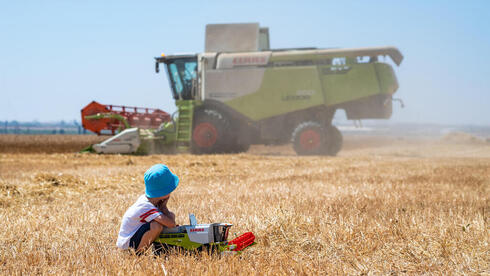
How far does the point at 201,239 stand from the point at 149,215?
15.6 inches

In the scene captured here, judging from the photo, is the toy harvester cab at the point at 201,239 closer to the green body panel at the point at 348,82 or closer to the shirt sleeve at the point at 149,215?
the shirt sleeve at the point at 149,215

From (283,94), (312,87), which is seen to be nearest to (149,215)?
(283,94)

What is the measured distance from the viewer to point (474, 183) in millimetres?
7129

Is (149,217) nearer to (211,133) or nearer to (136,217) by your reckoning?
(136,217)

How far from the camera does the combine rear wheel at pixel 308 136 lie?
15570 millimetres

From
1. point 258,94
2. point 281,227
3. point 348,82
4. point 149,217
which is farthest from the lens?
point 258,94

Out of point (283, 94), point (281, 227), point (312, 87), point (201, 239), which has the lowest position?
point (281, 227)

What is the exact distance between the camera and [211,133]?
51.9 ft

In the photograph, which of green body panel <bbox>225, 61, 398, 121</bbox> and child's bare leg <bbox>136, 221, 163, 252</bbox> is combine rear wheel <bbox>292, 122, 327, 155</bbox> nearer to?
green body panel <bbox>225, 61, 398, 121</bbox>

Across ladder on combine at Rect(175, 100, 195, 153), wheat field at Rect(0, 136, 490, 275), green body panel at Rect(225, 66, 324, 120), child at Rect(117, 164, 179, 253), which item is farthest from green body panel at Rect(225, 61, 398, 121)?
child at Rect(117, 164, 179, 253)

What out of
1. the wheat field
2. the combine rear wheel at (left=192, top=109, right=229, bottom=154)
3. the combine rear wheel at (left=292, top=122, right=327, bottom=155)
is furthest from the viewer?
the combine rear wheel at (left=192, top=109, right=229, bottom=154)

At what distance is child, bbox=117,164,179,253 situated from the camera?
9.67 feet

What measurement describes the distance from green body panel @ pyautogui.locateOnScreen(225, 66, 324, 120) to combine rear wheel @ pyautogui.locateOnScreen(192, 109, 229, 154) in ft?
2.77

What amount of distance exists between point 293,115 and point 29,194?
11.1 meters
